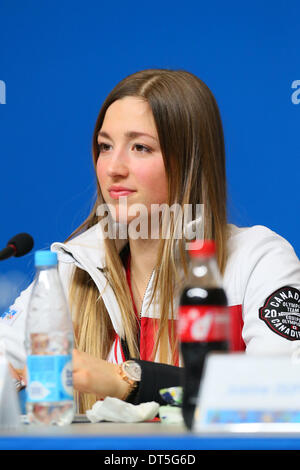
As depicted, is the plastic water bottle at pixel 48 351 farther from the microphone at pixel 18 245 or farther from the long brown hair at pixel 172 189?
the long brown hair at pixel 172 189

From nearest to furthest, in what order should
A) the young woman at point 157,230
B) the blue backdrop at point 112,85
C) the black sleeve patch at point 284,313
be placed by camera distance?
the black sleeve patch at point 284,313 < the young woman at point 157,230 < the blue backdrop at point 112,85

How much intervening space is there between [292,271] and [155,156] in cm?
38

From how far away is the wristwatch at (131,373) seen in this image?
1061 millimetres

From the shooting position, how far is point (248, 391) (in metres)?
0.67

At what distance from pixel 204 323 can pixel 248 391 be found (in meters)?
0.09

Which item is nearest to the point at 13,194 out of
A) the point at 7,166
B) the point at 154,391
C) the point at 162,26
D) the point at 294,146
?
the point at 7,166

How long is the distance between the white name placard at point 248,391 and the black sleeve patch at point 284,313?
606 millimetres

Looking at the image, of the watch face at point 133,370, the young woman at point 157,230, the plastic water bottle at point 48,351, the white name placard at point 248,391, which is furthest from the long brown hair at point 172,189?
the white name placard at point 248,391

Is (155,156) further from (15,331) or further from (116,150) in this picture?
(15,331)

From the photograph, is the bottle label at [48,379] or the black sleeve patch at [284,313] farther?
the black sleeve patch at [284,313]

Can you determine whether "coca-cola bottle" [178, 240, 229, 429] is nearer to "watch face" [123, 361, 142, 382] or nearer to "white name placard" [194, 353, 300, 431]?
"white name placard" [194, 353, 300, 431]

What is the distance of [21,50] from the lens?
2.50 m

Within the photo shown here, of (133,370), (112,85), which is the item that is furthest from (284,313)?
(112,85)

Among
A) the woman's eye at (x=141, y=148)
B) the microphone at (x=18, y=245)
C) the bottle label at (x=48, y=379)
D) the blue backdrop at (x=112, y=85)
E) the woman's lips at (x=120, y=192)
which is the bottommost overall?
the bottle label at (x=48, y=379)
